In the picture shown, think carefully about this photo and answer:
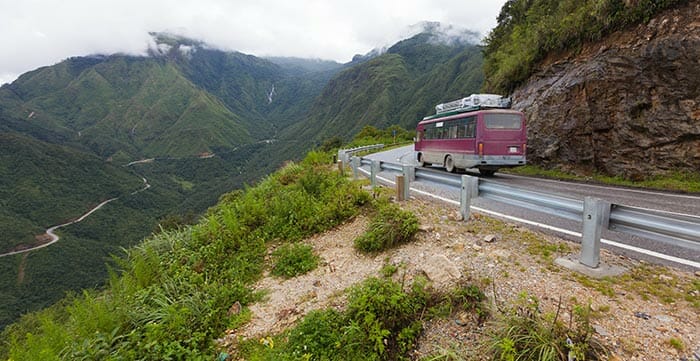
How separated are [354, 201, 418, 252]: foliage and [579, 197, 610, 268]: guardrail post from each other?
2044 mm

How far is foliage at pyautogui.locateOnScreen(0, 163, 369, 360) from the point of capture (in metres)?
3.47

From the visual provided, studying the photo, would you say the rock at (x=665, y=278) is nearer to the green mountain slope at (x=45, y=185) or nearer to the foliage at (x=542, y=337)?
the foliage at (x=542, y=337)

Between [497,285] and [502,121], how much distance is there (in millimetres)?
10074

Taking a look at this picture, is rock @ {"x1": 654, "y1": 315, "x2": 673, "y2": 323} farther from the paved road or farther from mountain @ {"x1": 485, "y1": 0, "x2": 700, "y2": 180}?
mountain @ {"x1": 485, "y1": 0, "x2": 700, "y2": 180}

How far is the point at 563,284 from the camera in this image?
3162 mm

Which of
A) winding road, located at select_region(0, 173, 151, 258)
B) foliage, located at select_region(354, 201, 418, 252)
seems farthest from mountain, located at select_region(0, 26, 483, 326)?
foliage, located at select_region(354, 201, 418, 252)

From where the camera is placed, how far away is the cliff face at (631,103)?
9.52 metres

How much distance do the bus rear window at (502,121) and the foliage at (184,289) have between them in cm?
724

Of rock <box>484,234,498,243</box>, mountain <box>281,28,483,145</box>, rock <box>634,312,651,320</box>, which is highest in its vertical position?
mountain <box>281,28,483,145</box>

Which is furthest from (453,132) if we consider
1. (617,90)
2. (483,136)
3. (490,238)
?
(490,238)

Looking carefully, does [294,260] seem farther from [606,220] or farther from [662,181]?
[662,181]

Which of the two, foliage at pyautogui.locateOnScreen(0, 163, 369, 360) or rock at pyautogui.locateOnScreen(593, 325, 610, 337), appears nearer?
rock at pyautogui.locateOnScreen(593, 325, 610, 337)

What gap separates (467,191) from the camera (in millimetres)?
5211

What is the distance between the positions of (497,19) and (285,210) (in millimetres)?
25867
